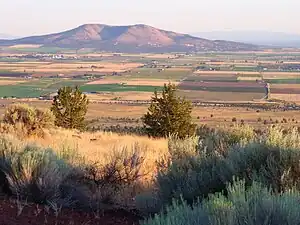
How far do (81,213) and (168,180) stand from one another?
1250mm

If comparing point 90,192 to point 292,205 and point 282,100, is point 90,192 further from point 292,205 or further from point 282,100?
point 282,100

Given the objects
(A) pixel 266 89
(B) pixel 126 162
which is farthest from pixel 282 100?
(B) pixel 126 162

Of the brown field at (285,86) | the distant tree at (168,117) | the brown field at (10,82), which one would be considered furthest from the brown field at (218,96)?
the distant tree at (168,117)

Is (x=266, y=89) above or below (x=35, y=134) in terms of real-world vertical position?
below

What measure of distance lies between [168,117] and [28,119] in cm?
633

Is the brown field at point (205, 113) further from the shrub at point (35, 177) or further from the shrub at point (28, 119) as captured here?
the shrub at point (35, 177)

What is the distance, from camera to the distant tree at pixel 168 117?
21.9 m

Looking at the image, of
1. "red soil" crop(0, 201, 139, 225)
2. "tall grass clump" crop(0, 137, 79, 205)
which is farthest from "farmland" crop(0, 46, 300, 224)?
"tall grass clump" crop(0, 137, 79, 205)

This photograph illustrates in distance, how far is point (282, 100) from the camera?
64.8 m

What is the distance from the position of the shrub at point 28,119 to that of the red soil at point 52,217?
33.1ft

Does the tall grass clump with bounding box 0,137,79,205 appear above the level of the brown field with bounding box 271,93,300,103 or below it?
above

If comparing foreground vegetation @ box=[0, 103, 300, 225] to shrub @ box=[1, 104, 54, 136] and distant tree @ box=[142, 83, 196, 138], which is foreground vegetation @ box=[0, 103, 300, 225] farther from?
distant tree @ box=[142, 83, 196, 138]

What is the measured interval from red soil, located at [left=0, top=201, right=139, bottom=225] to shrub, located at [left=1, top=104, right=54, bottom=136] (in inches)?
397

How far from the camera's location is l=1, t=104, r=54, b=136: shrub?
1736 cm
